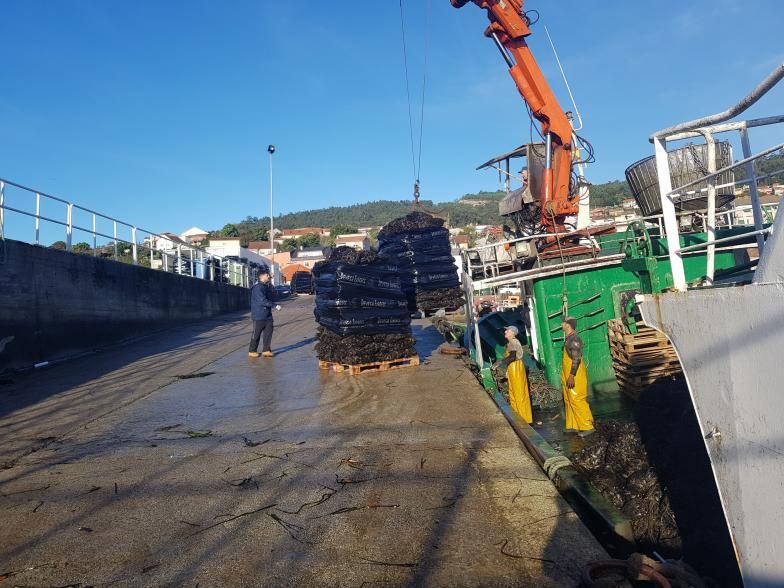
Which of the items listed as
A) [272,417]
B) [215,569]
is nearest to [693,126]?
[215,569]

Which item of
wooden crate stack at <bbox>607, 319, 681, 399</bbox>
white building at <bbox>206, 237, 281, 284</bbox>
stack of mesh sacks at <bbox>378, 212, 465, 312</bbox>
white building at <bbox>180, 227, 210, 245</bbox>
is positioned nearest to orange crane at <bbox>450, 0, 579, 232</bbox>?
stack of mesh sacks at <bbox>378, 212, 465, 312</bbox>

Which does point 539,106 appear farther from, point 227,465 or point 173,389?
point 227,465

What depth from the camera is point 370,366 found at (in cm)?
975

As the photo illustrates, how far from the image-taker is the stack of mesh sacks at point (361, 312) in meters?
9.59

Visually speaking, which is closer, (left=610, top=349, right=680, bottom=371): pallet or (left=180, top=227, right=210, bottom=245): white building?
(left=610, top=349, right=680, bottom=371): pallet

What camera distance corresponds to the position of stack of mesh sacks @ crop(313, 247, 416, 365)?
9586 millimetres

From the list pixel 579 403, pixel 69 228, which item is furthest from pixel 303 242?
pixel 579 403

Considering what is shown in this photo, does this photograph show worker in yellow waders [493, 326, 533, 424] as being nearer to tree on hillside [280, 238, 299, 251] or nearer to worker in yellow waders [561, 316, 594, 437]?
worker in yellow waders [561, 316, 594, 437]

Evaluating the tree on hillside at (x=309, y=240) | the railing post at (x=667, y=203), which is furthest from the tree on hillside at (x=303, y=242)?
the railing post at (x=667, y=203)

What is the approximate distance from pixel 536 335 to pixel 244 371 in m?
5.33

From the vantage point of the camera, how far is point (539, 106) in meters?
12.2

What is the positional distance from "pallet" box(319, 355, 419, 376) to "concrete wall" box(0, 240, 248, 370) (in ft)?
17.3

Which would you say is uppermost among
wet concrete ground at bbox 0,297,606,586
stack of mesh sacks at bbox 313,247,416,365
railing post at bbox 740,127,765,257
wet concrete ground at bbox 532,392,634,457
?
railing post at bbox 740,127,765,257

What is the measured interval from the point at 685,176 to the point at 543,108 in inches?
127
